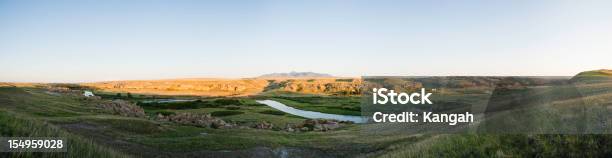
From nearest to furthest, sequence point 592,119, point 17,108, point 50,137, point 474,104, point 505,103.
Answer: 1. point 50,137
2. point 592,119
3. point 505,103
4. point 474,104
5. point 17,108

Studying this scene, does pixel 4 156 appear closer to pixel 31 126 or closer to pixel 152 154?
pixel 31 126

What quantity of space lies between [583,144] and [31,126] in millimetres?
13094

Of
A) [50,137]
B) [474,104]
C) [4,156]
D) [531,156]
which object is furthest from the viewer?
[474,104]

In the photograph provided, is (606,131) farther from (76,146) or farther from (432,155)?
(76,146)

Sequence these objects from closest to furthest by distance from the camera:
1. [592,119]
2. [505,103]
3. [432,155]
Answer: [432,155], [592,119], [505,103]

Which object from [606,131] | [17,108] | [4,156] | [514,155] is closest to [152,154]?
[4,156]

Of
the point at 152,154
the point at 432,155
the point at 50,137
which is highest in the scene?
the point at 50,137

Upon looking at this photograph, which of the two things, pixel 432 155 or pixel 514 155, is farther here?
pixel 432 155

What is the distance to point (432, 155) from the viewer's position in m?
11.6

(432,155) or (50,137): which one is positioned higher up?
(50,137)

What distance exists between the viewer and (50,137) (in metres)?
9.49

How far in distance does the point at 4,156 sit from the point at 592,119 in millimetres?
14440

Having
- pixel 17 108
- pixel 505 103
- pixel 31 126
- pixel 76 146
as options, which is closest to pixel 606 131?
pixel 505 103

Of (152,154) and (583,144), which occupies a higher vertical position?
(583,144)
